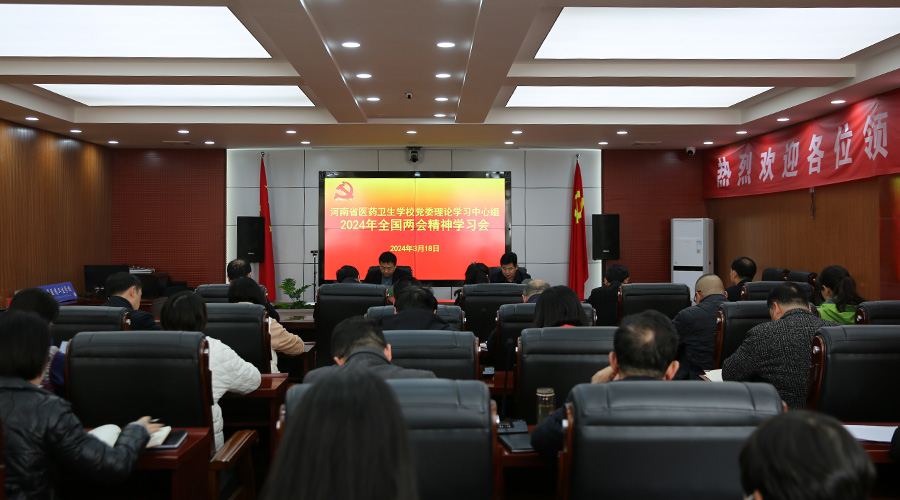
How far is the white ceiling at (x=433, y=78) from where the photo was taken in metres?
4.59

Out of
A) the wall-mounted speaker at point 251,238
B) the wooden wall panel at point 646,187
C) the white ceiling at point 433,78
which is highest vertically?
the white ceiling at point 433,78

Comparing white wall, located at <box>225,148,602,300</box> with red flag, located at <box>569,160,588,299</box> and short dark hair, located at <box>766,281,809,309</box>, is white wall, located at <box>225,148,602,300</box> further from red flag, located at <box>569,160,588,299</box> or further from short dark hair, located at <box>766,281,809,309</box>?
short dark hair, located at <box>766,281,809,309</box>

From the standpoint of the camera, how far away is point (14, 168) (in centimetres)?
784

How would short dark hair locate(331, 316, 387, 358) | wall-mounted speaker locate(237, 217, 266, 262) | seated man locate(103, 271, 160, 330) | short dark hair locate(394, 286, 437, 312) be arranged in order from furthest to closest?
wall-mounted speaker locate(237, 217, 266, 262) < seated man locate(103, 271, 160, 330) < short dark hair locate(394, 286, 437, 312) < short dark hair locate(331, 316, 387, 358)

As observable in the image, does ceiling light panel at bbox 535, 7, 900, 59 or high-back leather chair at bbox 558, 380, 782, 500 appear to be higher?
ceiling light panel at bbox 535, 7, 900, 59

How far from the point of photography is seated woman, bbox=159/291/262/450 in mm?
3094

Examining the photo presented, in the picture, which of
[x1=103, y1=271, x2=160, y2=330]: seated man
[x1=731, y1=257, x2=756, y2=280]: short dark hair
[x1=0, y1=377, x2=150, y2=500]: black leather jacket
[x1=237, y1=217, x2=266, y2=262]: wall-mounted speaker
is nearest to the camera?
[x1=0, y1=377, x2=150, y2=500]: black leather jacket

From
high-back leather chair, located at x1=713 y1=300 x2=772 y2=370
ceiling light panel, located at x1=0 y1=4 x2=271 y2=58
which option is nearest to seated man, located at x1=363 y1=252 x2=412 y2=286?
ceiling light panel, located at x1=0 y1=4 x2=271 y2=58

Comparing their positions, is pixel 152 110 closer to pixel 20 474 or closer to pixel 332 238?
pixel 332 238

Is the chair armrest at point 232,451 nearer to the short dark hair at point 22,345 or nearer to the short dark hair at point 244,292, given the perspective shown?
the short dark hair at point 22,345

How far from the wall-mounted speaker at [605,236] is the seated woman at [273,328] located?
666cm

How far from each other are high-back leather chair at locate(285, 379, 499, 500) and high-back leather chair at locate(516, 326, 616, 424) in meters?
1.25

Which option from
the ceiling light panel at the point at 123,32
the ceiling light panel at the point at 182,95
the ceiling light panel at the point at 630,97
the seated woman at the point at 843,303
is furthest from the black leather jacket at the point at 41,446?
the ceiling light panel at the point at 630,97

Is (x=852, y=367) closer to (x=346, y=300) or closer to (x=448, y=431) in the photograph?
(x=448, y=431)
